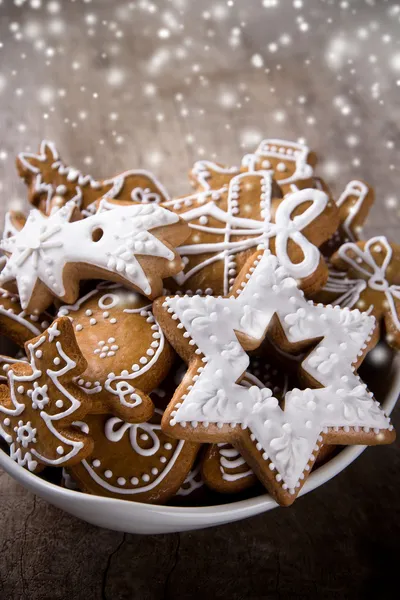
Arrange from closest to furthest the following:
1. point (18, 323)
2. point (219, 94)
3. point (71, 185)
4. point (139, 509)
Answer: point (139, 509) → point (18, 323) → point (71, 185) → point (219, 94)

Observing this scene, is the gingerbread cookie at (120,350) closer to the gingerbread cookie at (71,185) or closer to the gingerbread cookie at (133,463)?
the gingerbread cookie at (133,463)

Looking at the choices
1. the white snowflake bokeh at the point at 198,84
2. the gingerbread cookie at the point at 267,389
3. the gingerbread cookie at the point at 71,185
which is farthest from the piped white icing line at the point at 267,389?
the white snowflake bokeh at the point at 198,84

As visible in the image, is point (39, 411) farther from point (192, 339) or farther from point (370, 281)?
point (370, 281)

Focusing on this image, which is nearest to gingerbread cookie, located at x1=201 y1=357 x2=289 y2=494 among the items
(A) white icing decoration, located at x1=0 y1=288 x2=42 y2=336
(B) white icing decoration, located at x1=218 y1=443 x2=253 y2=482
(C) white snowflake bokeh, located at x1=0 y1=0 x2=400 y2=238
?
(B) white icing decoration, located at x1=218 y1=443 x2=253 y2=482

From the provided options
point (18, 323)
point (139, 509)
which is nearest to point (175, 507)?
point (139, 509)

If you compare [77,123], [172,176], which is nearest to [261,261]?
[172,176]

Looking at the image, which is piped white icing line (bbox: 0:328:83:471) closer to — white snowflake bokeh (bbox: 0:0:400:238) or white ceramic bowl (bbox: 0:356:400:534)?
white ceramic bowl (bbox: 0:356:400:534)

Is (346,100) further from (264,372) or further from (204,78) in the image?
(264,372)
